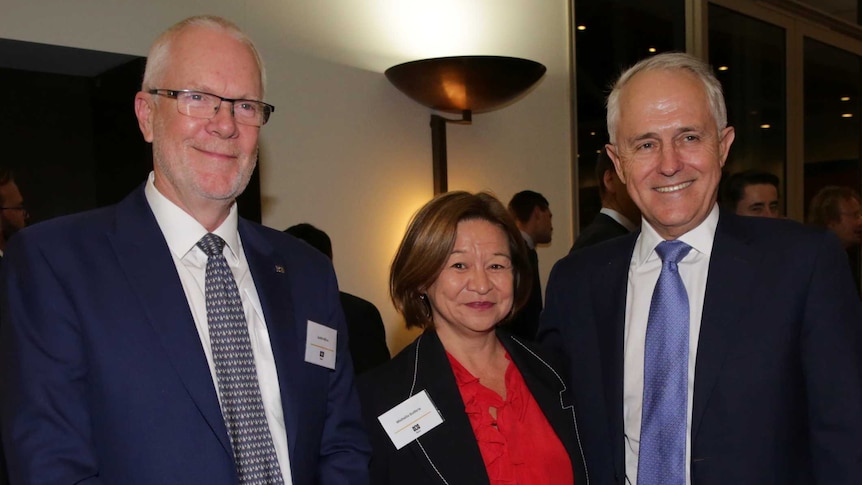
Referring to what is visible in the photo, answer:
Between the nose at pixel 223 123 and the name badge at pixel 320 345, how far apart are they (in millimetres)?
462

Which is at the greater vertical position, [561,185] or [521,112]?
[521,112]

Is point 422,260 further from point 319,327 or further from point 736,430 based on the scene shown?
point 736,430

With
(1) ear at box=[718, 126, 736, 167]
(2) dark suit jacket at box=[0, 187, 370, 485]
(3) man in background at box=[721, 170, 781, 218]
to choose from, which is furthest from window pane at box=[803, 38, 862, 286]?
(2) dark suit jacket at box=[0, 187, 370, 485]

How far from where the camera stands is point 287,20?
4.23 metres

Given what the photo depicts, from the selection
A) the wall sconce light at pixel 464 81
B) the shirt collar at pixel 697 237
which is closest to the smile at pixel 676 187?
the shirt collar at pixel 697 237

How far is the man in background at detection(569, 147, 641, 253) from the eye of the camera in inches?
150

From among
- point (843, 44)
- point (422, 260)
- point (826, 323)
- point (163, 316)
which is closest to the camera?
point (163, 316)

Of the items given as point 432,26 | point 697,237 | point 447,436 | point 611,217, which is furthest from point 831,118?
point 447,436

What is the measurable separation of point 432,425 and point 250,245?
0.63m

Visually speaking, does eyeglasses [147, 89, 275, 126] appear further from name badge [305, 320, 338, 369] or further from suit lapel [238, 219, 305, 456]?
name badge [305, 320, 338, 369]

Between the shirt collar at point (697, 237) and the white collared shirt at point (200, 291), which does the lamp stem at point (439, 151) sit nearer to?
the shirt collar at point (697, 237)

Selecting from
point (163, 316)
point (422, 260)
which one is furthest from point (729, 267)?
point (163, 316)

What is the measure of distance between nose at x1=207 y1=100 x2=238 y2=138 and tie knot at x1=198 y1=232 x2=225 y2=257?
0.72 feet

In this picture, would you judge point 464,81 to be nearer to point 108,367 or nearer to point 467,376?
point 467,376
